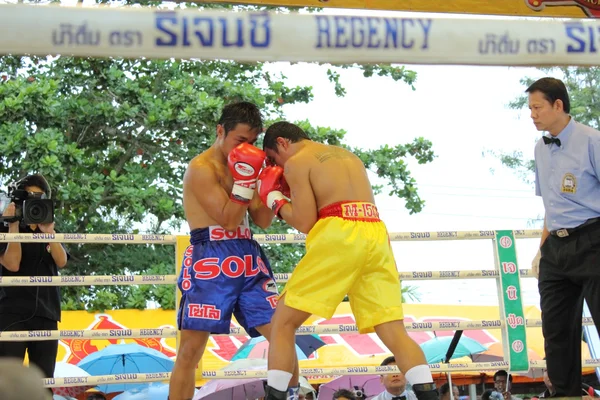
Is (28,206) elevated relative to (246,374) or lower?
elevated

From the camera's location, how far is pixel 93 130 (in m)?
11.1

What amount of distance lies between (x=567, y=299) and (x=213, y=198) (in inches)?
70.0

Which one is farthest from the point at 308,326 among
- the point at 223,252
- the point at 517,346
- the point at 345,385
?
the point at 345,385

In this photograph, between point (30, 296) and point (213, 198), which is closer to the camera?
point (213, 198)

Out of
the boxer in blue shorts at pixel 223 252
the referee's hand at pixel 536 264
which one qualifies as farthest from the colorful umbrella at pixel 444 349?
the boxer in blue shorts at pixel 223 252

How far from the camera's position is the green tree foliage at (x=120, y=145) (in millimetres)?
10117

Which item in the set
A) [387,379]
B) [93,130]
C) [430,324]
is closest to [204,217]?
[430,324]

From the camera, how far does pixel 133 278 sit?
4770 millimetres

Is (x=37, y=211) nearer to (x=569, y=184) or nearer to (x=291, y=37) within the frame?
(x=291, y=37)

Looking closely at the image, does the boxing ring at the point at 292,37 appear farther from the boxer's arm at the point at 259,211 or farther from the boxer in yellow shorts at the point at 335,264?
the boxer's arm at the point at 259,211

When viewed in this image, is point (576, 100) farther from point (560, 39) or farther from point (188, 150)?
point (560, 39)

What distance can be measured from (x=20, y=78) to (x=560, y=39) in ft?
27.6

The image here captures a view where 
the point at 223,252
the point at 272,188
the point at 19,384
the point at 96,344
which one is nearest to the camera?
the point at 19,384

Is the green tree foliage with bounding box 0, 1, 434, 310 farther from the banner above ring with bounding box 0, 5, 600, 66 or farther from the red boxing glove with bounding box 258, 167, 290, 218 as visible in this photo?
the banner above ring with bounding box 0, 5, 600, 66
